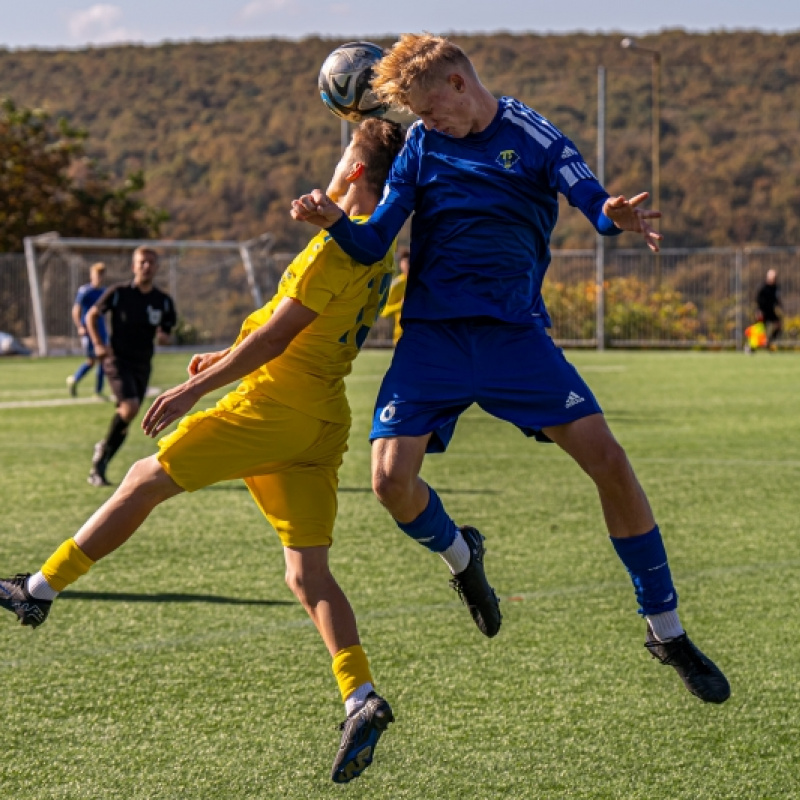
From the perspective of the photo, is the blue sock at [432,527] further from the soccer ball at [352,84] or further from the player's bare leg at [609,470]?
the soccer ball at [352,84]

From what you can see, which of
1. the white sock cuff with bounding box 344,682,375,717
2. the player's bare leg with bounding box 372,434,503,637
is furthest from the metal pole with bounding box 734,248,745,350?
the white sock cuff with bounding box 344,682,375,717

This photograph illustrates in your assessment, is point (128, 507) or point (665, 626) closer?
point (128, 507)

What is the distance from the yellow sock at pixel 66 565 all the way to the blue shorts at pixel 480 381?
1.08m

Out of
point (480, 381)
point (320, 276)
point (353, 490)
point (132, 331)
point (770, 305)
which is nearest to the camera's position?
point (320, 276)

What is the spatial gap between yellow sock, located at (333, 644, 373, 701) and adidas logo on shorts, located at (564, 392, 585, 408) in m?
1.08

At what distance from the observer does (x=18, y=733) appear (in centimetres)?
463

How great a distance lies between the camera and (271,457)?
4.62 m

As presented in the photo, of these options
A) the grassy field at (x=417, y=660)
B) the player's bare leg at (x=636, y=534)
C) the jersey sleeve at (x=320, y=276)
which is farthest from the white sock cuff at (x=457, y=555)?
the jersey sleeve at (x=320, y=276)

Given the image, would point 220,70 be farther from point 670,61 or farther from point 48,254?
point 48,254

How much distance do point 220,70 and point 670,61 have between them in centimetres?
3031

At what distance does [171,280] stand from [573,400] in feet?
112

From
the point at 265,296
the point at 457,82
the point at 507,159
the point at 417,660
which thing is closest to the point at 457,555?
the point at 417,660

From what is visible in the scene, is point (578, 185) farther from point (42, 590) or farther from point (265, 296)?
point (265, 296)

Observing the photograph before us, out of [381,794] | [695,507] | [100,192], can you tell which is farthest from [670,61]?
[381,794]
